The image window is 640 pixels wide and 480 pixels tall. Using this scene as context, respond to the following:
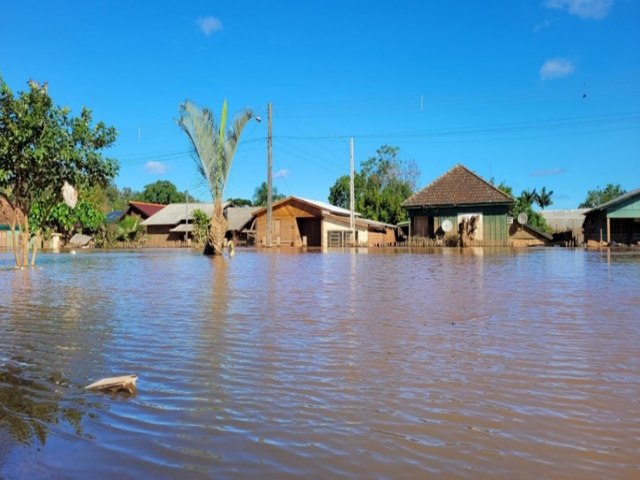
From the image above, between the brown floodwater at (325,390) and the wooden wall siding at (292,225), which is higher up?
the wooden wall siding at (292,225)

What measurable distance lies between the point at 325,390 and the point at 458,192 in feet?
110

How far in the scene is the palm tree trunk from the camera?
22.4m

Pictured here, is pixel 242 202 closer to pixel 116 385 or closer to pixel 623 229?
pixel 623 229

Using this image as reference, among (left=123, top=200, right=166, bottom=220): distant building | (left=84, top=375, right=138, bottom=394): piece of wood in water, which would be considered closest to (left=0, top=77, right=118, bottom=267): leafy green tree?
(left=84, top=375, right=138, bottom=394): piece of wood in water

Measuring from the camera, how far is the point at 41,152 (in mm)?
13445

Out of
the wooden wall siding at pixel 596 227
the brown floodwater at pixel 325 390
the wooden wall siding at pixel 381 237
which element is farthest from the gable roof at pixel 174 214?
the brown floodwater at pixel 325 390

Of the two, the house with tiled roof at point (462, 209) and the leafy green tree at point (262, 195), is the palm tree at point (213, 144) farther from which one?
the leafy green tree at point (262, 195)

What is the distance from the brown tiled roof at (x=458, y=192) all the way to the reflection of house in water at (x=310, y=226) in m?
6.12

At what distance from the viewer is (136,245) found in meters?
47.3

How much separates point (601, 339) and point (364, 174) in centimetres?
5968

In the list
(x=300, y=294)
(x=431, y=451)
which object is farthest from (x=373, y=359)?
(x=300, y=294)

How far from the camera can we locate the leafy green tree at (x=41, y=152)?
44.5 ft

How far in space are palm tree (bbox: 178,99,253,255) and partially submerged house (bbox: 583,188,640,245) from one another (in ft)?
78.8

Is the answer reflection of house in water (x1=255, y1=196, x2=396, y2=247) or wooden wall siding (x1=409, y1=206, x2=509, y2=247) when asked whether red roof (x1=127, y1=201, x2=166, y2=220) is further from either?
wooden wall siding (x1=409, y1=206, x2=509, y2=247)
